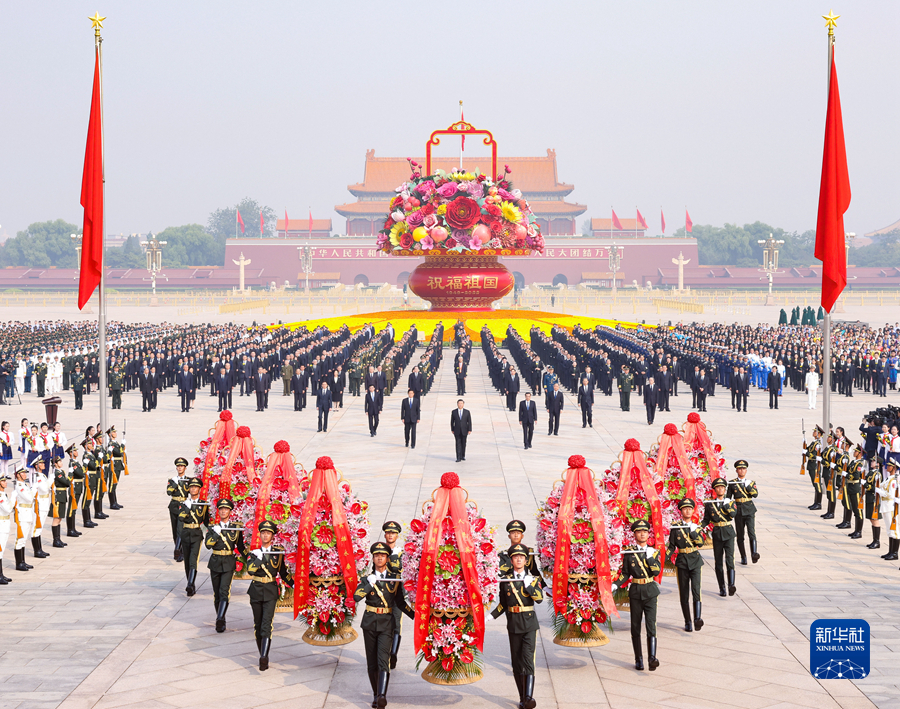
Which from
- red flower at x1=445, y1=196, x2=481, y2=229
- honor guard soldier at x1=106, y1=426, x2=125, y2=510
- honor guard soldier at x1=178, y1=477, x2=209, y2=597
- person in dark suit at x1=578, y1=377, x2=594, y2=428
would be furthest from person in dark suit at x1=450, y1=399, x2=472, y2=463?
red flower at x1=445, y1=196, x2=481, y2=229

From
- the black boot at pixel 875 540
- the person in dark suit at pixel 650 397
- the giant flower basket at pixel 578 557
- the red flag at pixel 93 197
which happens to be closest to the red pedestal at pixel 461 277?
the person in dark suit at pixel 650 397

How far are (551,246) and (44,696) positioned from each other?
95.2m

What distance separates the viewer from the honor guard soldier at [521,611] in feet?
23.1

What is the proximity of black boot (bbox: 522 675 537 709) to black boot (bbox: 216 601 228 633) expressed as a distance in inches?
115

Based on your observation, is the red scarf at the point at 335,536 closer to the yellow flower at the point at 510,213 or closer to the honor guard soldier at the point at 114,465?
the honor guard soldier at the point at 114,465

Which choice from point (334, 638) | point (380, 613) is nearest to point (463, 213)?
point (334, 638)

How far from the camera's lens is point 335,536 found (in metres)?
8.06

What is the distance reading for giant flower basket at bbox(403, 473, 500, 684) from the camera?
724 centimetres

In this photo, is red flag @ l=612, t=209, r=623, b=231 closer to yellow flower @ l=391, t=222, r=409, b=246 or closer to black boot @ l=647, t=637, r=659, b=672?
yellow flower @ l=391, t=222, r=409, b=246

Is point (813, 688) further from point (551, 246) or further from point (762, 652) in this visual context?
point (551, 246)

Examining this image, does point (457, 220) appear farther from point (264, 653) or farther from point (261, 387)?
point (264, 653)

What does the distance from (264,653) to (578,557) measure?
2.60 m

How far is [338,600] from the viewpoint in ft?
26.5

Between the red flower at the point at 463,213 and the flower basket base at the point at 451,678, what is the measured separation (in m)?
33.0
